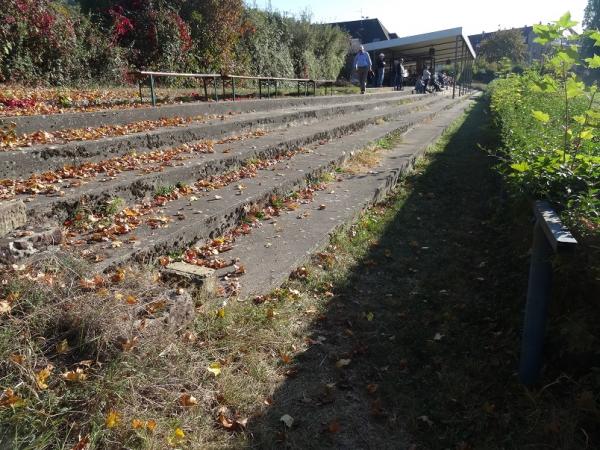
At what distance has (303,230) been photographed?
4391 millimetres

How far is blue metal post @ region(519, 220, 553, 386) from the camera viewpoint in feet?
Answer: 7.67

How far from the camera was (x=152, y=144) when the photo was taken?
220 inches

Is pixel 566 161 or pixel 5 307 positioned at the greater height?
pixel 566 161

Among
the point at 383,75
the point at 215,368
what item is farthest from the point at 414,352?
the point at 383,75

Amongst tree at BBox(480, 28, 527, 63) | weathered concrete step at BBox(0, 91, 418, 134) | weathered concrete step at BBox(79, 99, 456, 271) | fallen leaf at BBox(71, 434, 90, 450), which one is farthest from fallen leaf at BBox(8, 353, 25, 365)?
tree at BBox(480, 28, 527, 63)

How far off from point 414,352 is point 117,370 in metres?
1.79

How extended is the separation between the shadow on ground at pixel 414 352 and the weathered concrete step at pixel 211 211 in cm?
115

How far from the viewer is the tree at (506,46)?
2216 inches

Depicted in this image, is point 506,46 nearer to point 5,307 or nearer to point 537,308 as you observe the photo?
point 537,308

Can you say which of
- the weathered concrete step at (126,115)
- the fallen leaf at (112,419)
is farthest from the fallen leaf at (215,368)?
the weathered concrete step at (126,115)

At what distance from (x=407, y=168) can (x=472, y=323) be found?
4612 millimetres

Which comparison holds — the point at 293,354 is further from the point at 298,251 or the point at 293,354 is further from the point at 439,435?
the point at 298,251

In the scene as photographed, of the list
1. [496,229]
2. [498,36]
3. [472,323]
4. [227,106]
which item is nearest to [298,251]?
[472,323]

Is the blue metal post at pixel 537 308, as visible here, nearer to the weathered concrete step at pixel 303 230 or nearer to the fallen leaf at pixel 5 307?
the weathered concrete step at pixel 303 230
